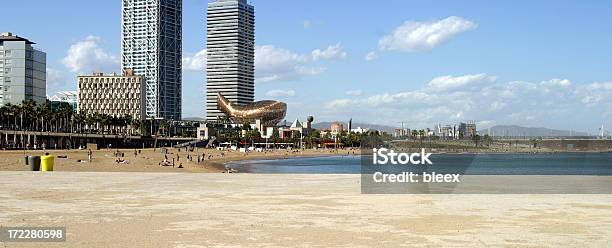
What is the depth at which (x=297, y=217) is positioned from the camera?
1464cm

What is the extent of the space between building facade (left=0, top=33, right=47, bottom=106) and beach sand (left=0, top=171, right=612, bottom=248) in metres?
144

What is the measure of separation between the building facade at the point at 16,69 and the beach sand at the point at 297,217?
14422cm

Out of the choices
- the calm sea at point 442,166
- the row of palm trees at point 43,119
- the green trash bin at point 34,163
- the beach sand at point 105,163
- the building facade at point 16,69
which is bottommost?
the calm sea at point 442,166

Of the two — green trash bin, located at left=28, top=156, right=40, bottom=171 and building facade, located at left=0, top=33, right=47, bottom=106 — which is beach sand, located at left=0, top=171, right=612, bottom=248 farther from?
building facade, located at left=0, top=33, right=47, bottom=106

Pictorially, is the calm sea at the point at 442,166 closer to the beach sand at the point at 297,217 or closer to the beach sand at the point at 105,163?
the beach sand at the point at 105,163

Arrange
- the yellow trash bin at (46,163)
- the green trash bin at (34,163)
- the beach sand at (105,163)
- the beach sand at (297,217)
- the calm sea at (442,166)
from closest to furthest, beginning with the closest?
the beach sand at (297,217) < the yellow trash bin at (46,163) < the green trash bin at (34,163) < the beach sand at (105,163) < the calm sea at (442,166)

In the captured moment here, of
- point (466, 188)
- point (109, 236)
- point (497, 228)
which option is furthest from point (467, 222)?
point (466, 188)

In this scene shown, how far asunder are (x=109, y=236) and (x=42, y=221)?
8.94 ft

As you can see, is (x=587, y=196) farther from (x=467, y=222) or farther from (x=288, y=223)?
(x=288, y=223)

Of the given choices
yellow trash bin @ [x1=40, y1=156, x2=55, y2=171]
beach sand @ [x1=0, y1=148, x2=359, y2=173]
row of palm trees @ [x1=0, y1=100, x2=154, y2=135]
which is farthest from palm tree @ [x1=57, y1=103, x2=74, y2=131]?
yellow trash bin @ [x1=40, y1=156, x2=55, y2=171]

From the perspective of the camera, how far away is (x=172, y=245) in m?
10.7

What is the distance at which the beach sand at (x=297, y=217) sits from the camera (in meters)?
11.4

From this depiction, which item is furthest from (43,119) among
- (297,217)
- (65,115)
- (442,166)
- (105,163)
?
(297,217)

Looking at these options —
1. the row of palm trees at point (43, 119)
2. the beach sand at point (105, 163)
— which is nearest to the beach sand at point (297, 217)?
the beach sand at point (105, 163)
